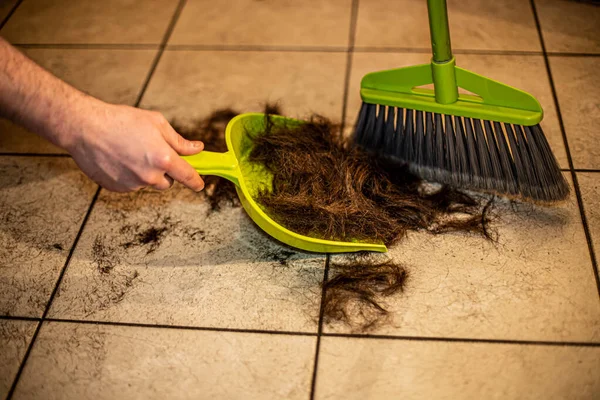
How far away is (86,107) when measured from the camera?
30.1 inches

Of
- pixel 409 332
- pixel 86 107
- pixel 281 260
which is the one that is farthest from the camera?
pixel 281 260

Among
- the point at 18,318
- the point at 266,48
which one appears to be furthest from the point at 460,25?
the point at 18,318

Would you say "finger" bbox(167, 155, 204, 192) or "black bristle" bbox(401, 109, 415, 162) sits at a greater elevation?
"finger" bbox(167, 155, 204, 192)

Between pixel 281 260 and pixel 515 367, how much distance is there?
1.30 feet

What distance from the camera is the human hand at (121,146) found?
760mm

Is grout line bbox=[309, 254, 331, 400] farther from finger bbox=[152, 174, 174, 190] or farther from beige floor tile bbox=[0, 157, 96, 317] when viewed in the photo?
beige floor tile bbox=[0, 157, 96, 317]

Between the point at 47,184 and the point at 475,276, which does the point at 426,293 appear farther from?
the point at 47,184

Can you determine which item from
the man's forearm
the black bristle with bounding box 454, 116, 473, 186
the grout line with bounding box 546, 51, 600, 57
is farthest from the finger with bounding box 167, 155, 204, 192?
the grout line with bounding box 546, 51, 600, 57

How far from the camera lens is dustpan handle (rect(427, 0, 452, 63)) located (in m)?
0.89

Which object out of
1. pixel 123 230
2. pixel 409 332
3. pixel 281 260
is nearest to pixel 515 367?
pixel 409 332

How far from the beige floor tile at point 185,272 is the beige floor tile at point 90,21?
553mm

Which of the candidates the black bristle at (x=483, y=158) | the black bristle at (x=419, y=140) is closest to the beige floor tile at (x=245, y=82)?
the black bristle at (x=419, y=140)

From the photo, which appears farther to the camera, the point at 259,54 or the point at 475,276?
the point at 259,54

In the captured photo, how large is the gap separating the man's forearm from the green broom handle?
53 centimetres
